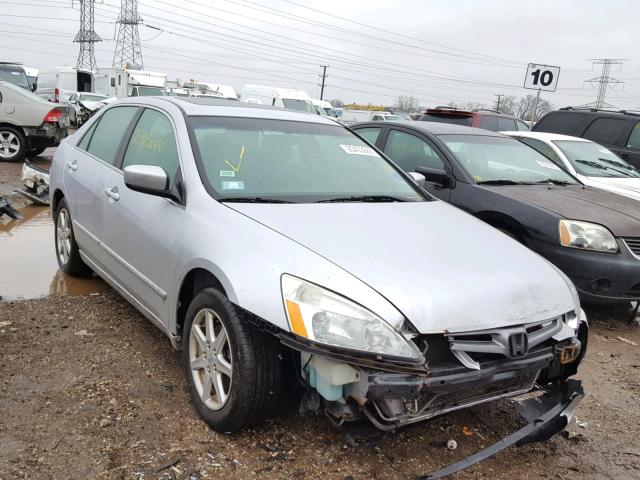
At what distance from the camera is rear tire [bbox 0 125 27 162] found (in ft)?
35.8

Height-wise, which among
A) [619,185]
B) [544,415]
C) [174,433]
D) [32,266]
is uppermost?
[619,185]

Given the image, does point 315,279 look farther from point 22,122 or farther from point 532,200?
point 22,122

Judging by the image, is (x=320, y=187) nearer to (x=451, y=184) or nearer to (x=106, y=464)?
(x=106, y=464)

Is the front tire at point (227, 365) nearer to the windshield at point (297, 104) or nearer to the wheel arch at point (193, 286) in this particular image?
the wheel arch at point (193, 286)

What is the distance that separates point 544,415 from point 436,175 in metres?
2.93

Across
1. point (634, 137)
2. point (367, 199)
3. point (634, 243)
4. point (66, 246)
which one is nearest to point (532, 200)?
point (634, 243)

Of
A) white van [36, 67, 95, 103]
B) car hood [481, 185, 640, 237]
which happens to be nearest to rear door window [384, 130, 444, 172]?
car hood [481, 185, 640, 237]

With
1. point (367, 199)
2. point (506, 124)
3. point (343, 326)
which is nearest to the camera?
point (343, 326)

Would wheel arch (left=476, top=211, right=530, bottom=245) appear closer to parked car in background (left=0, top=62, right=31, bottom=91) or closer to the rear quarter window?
the rear quarter window

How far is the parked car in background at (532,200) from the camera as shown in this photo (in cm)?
441

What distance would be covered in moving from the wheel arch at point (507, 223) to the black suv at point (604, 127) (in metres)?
5.63

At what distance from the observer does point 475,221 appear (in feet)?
11.0

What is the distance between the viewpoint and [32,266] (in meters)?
5.17

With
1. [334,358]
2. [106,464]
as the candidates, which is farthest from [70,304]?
[334,358]
